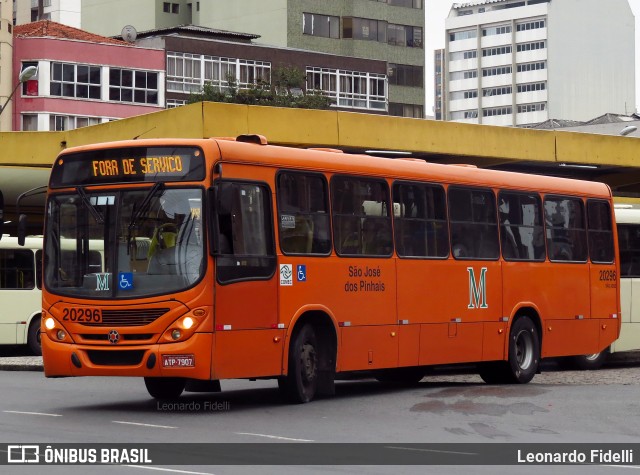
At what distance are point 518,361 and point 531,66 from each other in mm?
145051

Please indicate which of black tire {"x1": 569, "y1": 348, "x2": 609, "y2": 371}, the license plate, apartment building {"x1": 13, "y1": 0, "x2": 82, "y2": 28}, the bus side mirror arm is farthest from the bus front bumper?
apartment building {"x1": 13, "y1": 0, "x2": 82, "y2": 28}

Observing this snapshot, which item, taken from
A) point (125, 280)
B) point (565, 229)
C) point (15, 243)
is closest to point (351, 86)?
point (15, 243)

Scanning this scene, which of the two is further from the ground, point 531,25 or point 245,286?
point 531,25

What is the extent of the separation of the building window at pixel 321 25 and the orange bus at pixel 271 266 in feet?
261

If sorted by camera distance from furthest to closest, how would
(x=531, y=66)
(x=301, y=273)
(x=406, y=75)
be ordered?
(x=531, y=66) < (x=406, y=75) < (x=301, y=273)

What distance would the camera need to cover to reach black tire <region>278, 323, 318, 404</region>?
56.1ft

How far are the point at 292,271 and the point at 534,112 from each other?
490 feet

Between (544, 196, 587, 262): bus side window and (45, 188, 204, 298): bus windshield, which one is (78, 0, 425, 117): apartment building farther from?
(45, 188, 204, 298): bus windshield

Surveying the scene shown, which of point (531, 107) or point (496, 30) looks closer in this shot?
point (531, 107)

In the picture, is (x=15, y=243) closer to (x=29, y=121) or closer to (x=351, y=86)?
(x=29, y=121)

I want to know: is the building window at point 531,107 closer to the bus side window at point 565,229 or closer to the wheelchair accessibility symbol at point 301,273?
the bus side window at point 565,229

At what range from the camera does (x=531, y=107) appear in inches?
6496

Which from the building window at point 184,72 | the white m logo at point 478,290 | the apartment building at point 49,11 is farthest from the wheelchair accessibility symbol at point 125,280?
the apartment building at point 49,11
